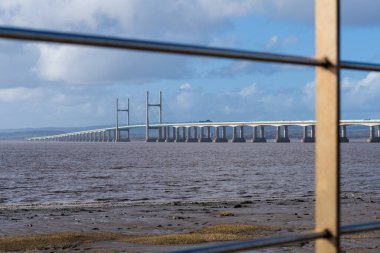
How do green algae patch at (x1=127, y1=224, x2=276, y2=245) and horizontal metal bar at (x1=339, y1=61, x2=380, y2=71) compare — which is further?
green algae patch at (x1=127, y1=224, x2=276, y2=245)

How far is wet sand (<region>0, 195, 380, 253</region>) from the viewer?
38.0 feet

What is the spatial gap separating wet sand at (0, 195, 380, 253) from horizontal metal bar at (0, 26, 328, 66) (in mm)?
8858

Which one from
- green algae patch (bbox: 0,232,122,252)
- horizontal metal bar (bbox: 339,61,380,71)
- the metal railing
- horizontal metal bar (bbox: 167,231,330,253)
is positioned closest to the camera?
horizontal metal bar (bbox: 167,231,330,253)

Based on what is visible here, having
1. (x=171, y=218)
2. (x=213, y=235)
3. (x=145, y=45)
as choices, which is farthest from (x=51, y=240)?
(x=145, y=45)

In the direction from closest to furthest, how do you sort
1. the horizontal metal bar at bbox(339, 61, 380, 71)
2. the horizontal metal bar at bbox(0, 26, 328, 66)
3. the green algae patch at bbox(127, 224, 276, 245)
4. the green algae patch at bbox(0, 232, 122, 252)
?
the horizontal metal bar at bbox(0, 26, 328, 66)
the horizontal metal bar at bbox(339, 61, 380, 71)
the green algae patch at bbox(0, 232, 122, 252)
the green algae patch at bbox(127, 224, 276, 245)

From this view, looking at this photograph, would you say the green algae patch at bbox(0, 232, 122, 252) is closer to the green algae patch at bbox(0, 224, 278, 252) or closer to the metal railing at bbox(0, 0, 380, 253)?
the green algae patch at bbox(0, 224, 278, 252)

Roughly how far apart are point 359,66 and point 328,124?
276 mm

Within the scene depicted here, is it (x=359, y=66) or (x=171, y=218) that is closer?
(x=359, y=66)

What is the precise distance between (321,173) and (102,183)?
104ft

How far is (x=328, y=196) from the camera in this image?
1.65 meters

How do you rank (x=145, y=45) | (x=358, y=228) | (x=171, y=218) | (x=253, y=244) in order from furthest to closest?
(x=171, y=218)
(x=358, y=228)
(x=253, y=244)
(x=145, y=45)

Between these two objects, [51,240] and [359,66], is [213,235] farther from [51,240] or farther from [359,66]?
[359,66]

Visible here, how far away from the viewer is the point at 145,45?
1.42 metres

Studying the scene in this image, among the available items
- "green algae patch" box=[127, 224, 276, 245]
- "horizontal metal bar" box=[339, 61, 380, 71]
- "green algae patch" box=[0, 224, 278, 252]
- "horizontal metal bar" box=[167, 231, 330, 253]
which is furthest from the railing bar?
"green algae patch" box=[127, 224, 276, 245]
